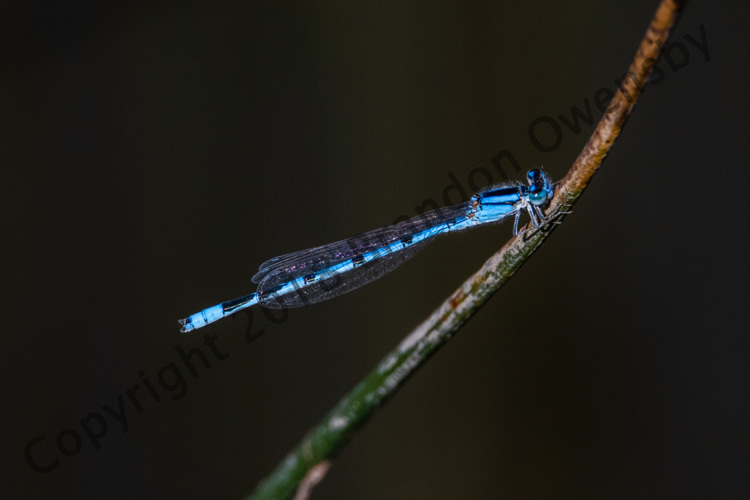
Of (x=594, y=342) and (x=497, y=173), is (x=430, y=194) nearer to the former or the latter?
(x=497, y=173)

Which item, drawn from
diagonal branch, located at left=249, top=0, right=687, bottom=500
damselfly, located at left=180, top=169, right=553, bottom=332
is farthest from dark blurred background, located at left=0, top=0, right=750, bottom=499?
diagonal branch, located at left=249, top=0, right=687, bottom=500

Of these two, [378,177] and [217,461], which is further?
[378,177]

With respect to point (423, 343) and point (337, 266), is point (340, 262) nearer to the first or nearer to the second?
point (337, 266)

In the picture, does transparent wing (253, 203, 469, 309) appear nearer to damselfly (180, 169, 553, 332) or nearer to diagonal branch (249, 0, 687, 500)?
damselfly (180, 169, 553, 332)

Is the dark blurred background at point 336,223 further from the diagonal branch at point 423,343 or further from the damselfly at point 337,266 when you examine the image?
the diagonal branch at point 423,343

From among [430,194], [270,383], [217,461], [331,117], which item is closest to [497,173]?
[430,194]

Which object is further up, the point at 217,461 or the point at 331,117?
the point at 331,117
